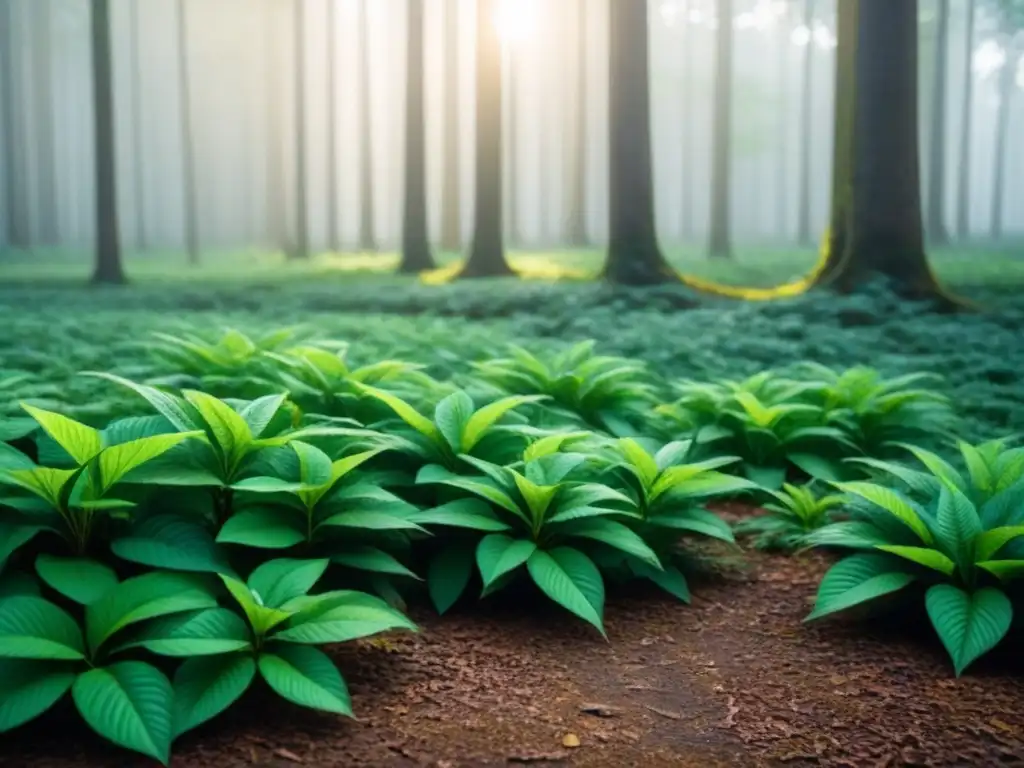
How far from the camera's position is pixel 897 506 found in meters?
3.41

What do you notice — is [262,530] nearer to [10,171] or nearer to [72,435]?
[72,435]

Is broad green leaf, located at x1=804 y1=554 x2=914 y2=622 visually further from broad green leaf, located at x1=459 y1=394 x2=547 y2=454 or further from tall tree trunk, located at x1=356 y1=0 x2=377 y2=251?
tall tree trunk, located at x1=356 y1=0 x2=377 y2=251

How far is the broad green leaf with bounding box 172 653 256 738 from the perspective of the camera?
246cm

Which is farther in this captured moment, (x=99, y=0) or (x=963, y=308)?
(x=99, y=0)

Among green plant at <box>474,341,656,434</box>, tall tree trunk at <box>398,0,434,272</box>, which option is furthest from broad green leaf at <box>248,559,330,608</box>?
tall tree trunk at <box>398,0,434,272</box>

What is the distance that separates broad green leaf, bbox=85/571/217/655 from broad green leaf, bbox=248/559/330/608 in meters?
0.14

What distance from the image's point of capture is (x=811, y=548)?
4.25 meters

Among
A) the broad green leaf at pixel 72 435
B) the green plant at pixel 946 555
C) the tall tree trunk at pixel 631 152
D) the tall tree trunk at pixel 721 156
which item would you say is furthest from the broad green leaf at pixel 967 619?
the tall tree trunk at pixel 721 156

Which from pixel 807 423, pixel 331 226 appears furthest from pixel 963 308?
pixel 331 226

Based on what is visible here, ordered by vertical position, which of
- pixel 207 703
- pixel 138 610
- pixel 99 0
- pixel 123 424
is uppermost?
pixel 99 0

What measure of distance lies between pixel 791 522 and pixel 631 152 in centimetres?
861

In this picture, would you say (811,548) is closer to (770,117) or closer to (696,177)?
(770,117)

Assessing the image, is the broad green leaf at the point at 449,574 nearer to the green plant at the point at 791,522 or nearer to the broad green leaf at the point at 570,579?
the broad green leaf at the point at 570,579

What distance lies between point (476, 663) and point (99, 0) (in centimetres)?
1503
